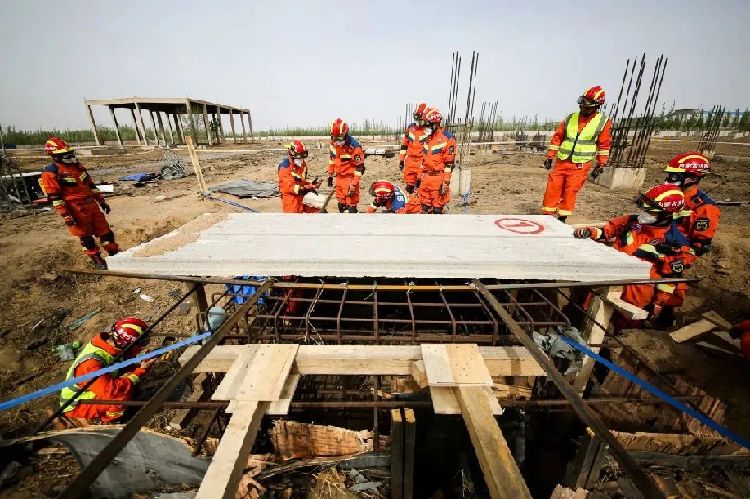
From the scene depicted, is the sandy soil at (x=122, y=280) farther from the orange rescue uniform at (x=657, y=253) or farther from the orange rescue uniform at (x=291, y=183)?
the orange rescue uniform at (x=291, y=183)

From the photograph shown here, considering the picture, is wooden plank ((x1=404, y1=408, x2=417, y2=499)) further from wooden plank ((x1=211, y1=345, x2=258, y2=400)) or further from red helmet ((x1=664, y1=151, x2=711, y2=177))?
red helmet ((x1=664, y1=151, x2=711, y2=177))

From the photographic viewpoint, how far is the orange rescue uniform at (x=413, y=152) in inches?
259

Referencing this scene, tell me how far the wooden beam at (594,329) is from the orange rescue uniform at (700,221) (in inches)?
87.5

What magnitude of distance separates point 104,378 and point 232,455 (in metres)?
3.16

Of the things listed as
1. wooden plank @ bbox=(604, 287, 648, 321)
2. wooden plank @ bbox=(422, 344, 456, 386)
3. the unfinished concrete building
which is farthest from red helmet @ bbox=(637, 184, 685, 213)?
the unfinished concrete building

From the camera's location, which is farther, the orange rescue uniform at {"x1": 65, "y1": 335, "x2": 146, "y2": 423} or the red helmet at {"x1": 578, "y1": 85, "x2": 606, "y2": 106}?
the red helmet at {"x1": 578, "y1": 85, "x2": 606, "y2": 106}

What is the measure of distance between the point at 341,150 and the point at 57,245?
6734 mm

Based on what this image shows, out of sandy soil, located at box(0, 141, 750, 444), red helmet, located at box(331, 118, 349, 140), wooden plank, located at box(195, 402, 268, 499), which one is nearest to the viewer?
wooden plank, located at box(195, 402, 268, 499)

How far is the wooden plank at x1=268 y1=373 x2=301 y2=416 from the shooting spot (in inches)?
61.3

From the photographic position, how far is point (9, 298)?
17.7 ft

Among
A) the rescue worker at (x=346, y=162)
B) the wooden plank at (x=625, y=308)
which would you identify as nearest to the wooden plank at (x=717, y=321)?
the wooden plank at (x=625, y=308)

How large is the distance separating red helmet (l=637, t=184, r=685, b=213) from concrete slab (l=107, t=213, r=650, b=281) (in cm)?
112

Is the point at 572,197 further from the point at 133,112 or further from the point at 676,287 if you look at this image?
the point at 133,112

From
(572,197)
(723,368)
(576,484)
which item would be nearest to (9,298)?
(576,484)
